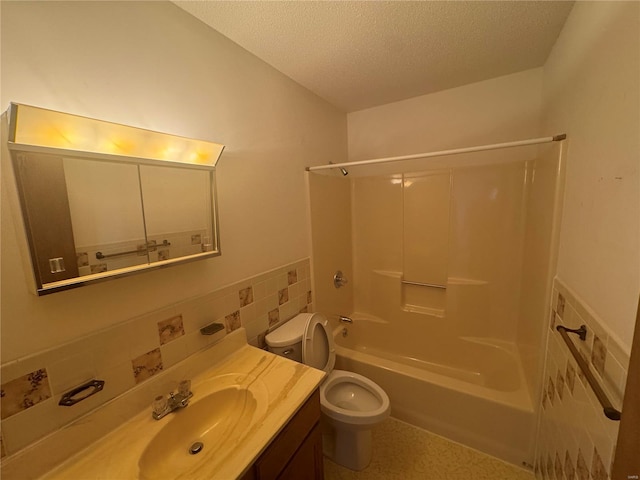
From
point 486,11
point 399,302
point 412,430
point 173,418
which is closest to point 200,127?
point 173,418

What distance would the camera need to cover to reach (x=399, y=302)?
2385mm

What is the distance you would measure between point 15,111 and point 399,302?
2486 mm

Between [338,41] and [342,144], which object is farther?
[342,144]

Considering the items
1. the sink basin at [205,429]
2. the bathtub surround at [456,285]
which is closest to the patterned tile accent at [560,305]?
the bathtub surround at [456,285]

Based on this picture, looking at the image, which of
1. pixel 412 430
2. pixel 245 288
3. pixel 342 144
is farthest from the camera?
pixel 342 144

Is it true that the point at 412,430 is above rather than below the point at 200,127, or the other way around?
below

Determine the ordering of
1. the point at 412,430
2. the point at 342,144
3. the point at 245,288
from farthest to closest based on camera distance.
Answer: the point at 342,144
the point at 412,430
the point at 245,288

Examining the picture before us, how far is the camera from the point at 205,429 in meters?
1.02

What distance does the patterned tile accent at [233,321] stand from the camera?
1307 millimetres

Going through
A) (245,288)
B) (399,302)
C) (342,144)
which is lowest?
(399,302)

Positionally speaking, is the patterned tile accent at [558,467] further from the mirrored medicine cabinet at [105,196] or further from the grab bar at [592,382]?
the mirrored medicine cabinet at [105,196]

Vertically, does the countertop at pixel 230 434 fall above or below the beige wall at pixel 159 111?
below

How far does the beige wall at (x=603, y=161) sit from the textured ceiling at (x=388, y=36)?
261 mm

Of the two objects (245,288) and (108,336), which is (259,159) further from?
(108,336)
